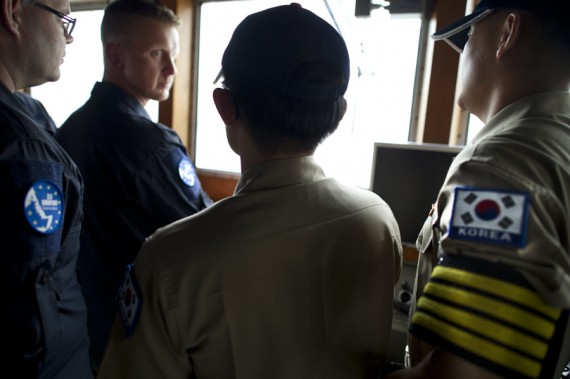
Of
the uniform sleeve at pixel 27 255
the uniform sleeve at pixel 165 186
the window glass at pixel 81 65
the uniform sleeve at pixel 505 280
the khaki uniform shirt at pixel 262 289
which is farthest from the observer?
the window glass at pixel 81 65

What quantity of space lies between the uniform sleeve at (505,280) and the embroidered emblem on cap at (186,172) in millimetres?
925

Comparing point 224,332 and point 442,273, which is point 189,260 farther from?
point 442,273

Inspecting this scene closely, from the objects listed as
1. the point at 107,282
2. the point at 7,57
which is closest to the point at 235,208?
the point at 7,57

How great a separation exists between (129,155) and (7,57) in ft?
1.34

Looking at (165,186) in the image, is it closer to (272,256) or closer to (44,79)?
(44,79)

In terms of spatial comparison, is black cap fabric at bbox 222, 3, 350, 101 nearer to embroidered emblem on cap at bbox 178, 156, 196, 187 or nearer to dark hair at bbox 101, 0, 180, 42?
embroidered emblem on cap at bbox 178, 156, 196, 187

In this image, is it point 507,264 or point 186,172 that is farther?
point 186,172

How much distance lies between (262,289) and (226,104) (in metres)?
0.33

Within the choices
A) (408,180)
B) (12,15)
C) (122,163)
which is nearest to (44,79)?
(12,15)

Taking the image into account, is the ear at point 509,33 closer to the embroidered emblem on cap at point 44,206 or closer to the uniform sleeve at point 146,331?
the uniform sleeve at point 146,331

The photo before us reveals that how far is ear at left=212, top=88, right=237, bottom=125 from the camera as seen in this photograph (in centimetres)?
64

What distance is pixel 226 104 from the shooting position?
0.64 m

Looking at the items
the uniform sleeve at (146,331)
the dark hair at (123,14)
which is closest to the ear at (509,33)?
the uniform sleeve at (146,331)

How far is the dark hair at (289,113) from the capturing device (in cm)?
60
